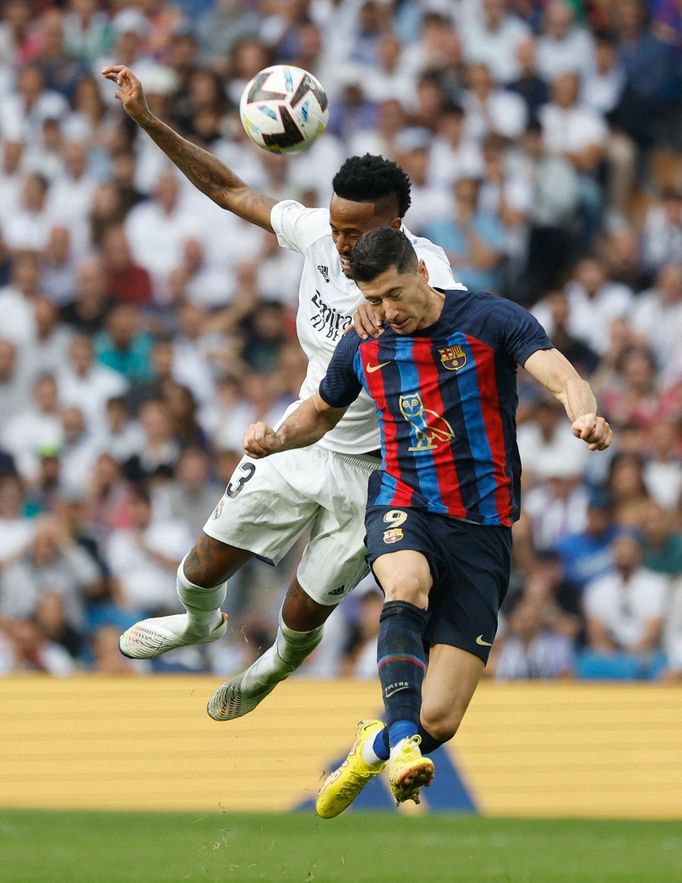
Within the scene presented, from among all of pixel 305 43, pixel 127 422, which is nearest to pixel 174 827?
pixel 127 422

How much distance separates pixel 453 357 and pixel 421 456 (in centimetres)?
46

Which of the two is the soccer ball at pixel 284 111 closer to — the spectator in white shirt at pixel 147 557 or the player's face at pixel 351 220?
the player's face at pixel 351 220

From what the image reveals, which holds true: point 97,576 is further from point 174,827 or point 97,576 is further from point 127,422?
point 174,827

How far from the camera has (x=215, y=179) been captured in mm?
8617

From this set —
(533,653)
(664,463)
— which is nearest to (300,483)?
(533,653)

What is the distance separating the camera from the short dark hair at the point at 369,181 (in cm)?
761

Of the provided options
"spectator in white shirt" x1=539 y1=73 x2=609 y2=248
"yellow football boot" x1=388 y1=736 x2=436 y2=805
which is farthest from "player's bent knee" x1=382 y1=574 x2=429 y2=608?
"spectator in white shirt" x1=539 y1=73 x2=609 y2=248

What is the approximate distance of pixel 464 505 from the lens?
744cm

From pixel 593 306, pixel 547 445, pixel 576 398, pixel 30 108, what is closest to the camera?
pixel 576 398

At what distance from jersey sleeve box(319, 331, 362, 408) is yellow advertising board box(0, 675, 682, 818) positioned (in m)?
5.08

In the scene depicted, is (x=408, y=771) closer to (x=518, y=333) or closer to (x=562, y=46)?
(x=518, y=333)

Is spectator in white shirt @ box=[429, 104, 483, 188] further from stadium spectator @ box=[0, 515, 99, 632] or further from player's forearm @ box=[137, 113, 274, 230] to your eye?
player's forearm @ box=[137, 113, 274, 230]

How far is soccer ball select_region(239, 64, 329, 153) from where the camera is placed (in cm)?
828

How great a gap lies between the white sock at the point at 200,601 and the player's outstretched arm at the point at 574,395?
2406 mm
